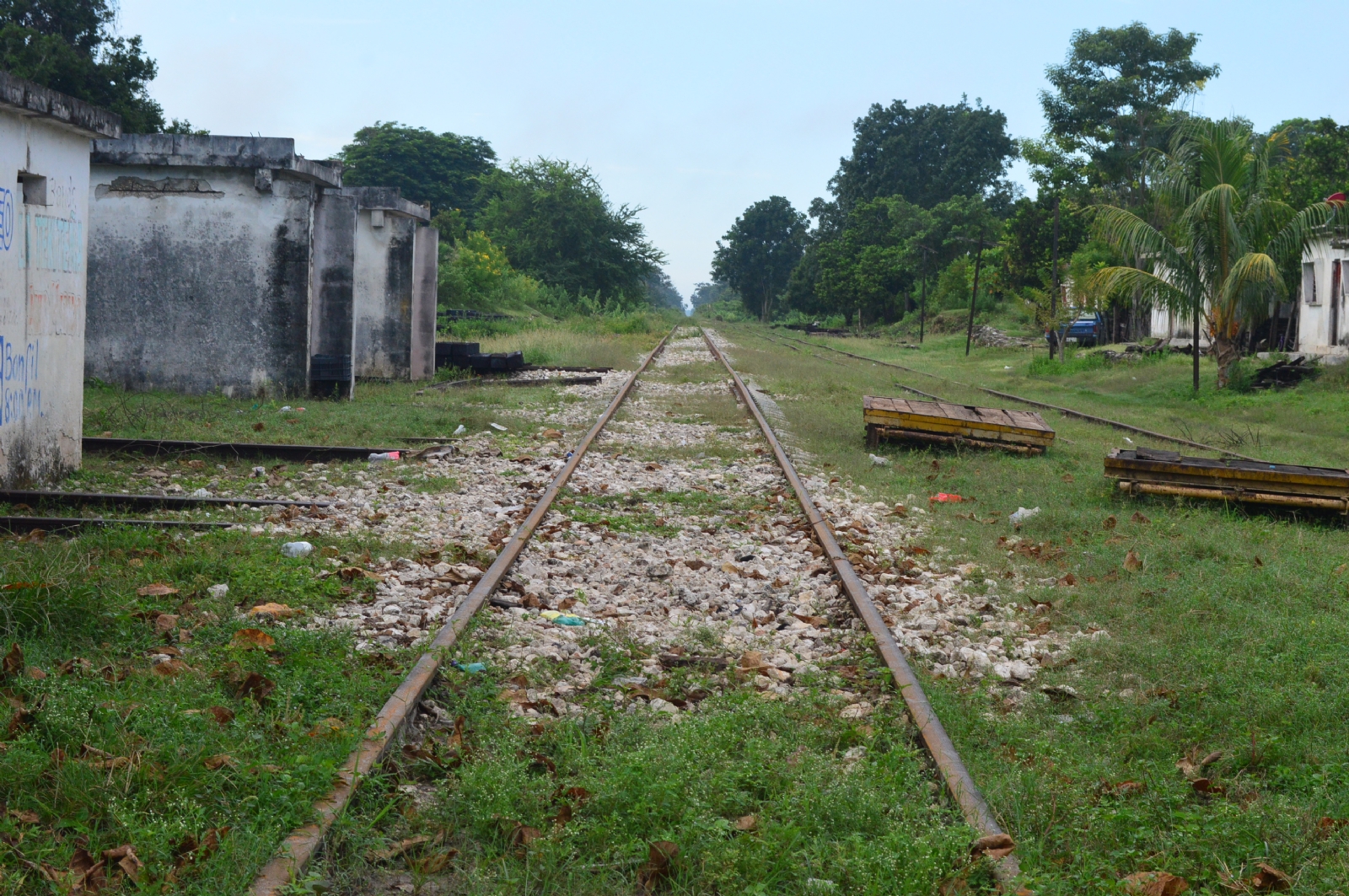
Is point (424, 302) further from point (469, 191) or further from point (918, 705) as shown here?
point (469, 191)

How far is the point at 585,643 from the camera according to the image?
5070 millimetres

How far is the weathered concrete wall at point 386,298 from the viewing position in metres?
19.2

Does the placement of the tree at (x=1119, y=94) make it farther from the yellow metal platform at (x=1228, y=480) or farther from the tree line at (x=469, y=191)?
the yellow metal platform at (x=1228, y=480)

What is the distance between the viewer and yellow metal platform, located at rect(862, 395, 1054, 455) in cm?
1149

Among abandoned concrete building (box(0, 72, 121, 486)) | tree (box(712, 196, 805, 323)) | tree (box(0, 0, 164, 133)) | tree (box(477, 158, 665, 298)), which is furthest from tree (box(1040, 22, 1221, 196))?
tree (box(712, 196, 805, 323))

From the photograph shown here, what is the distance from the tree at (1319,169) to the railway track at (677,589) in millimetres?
27138

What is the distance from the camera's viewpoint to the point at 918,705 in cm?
407

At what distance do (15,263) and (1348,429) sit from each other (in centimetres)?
1618

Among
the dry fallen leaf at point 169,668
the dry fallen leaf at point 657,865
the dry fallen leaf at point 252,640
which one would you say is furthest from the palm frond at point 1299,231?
the dry fallen leaf at point 169,668

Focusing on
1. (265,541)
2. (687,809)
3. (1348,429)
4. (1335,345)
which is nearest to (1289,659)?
(687,809)

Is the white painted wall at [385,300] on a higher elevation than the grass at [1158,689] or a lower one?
higher

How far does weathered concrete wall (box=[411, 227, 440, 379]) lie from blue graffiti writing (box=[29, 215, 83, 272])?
11.0 meters

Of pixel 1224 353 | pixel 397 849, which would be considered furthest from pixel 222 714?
pixel 1224 353

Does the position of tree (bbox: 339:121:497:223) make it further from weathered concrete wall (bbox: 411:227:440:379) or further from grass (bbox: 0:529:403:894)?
grass (bbox: 0:529:403:894)
